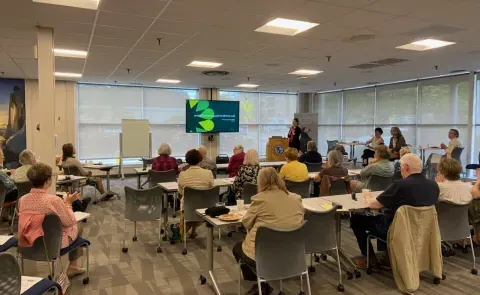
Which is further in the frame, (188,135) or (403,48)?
(188,135)

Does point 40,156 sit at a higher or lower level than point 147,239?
higher

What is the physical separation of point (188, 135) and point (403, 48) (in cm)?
813

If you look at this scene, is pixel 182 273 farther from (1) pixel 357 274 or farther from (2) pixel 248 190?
(1) pixel 357 274

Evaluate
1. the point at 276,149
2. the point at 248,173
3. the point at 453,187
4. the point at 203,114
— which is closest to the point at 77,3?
the point at 248,173

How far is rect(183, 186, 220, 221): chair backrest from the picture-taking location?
442 cm

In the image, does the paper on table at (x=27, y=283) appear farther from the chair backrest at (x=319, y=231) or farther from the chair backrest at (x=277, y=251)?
the chair backrest at (x=319, y=231)

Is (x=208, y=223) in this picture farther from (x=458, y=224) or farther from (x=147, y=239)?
(x=458, y=224)

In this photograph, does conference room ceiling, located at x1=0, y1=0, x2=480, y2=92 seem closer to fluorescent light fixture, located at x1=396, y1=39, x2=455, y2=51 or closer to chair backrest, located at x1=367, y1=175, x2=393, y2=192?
fluorescent light fixture, located at x1=396, y1=39, x2=455, y2=51

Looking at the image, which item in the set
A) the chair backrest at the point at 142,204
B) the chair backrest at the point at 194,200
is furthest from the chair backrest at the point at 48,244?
the chair backrest at the point at 194,200

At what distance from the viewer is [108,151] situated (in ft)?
37.9

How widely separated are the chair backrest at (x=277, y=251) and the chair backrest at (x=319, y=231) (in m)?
0.49

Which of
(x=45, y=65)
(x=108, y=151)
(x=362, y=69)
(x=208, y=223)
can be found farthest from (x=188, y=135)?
(x=208, y=223)

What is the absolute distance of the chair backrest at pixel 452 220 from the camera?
12.0 ft

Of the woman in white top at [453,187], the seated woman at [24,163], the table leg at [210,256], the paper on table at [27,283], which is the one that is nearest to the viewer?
the paper on table at [27,283]
